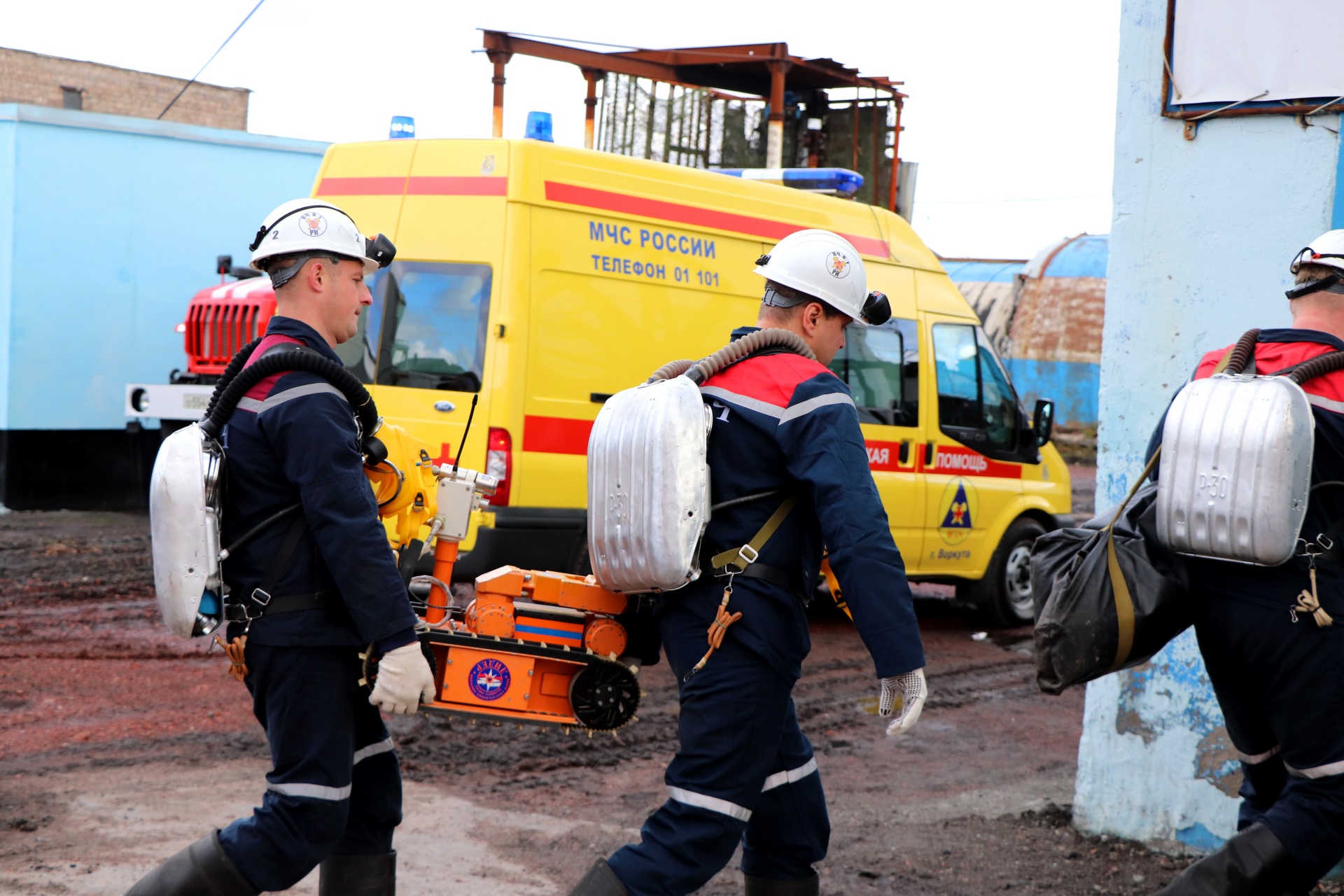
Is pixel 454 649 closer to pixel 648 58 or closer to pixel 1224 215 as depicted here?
pixel 1224 215

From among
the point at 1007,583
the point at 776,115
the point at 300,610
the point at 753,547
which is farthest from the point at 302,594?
the point at 776,115

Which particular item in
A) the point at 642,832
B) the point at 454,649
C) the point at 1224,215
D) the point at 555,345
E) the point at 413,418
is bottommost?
the point at 642,832

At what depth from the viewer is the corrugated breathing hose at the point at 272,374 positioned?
3129mm

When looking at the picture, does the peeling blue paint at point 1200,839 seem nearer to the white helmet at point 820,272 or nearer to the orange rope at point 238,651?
the white helmet at point 820,272

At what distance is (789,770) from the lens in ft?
11.1

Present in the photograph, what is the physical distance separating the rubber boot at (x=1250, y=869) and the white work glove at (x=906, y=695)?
101cm

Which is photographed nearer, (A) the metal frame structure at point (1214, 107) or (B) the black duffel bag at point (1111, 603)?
(B) the black duffel bag at point (1111, 603)

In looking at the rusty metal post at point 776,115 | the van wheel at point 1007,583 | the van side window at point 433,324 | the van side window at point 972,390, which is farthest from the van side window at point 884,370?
the rusty metal post at point 776,115

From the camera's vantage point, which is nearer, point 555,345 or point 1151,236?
point 1151,236

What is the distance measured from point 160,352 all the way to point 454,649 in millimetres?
12219

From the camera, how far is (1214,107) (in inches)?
179

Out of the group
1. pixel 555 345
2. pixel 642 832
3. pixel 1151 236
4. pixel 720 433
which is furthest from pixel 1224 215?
pixel 555 345

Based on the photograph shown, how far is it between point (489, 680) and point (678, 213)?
15.5 ft

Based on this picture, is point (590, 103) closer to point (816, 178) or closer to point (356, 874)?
point (816, 178)
